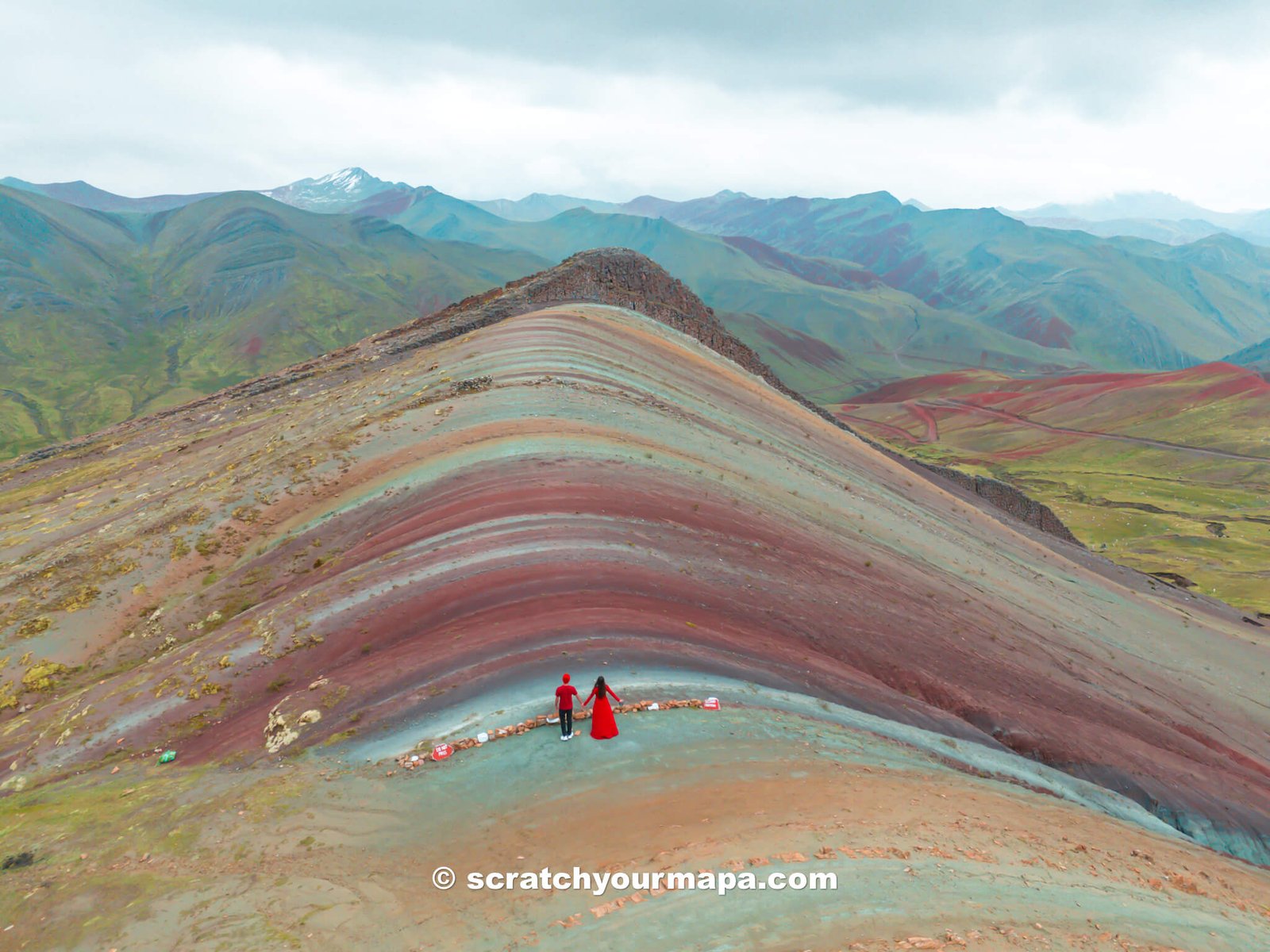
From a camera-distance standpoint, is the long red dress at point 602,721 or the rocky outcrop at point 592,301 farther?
the rocky outcrop at point 592,301

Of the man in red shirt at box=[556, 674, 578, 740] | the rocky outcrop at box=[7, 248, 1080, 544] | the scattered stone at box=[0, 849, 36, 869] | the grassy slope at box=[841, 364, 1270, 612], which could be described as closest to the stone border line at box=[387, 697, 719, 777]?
the man in red shirt at box=[556, 674, 578, 740]

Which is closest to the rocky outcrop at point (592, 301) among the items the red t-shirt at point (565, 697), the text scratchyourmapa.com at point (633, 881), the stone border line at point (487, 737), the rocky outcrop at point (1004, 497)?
the rocky outcrop at point (1004, 497)

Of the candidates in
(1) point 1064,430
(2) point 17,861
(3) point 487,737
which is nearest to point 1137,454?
(1) point 1064,430

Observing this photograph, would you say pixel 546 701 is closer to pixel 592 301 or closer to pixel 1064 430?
pixel 592 301

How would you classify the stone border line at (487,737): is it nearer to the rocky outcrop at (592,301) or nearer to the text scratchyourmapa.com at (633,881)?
the text scratchyourmapa.com at (633,881)

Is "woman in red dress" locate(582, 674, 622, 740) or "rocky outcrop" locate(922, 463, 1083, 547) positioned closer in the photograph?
"woman in red dress" locate(582, 674, 622, 740)

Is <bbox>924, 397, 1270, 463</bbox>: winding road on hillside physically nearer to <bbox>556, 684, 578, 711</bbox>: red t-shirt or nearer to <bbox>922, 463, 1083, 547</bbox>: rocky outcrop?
<bbox>922, 463, 1083, 547</bbox>: rocky outcrop
